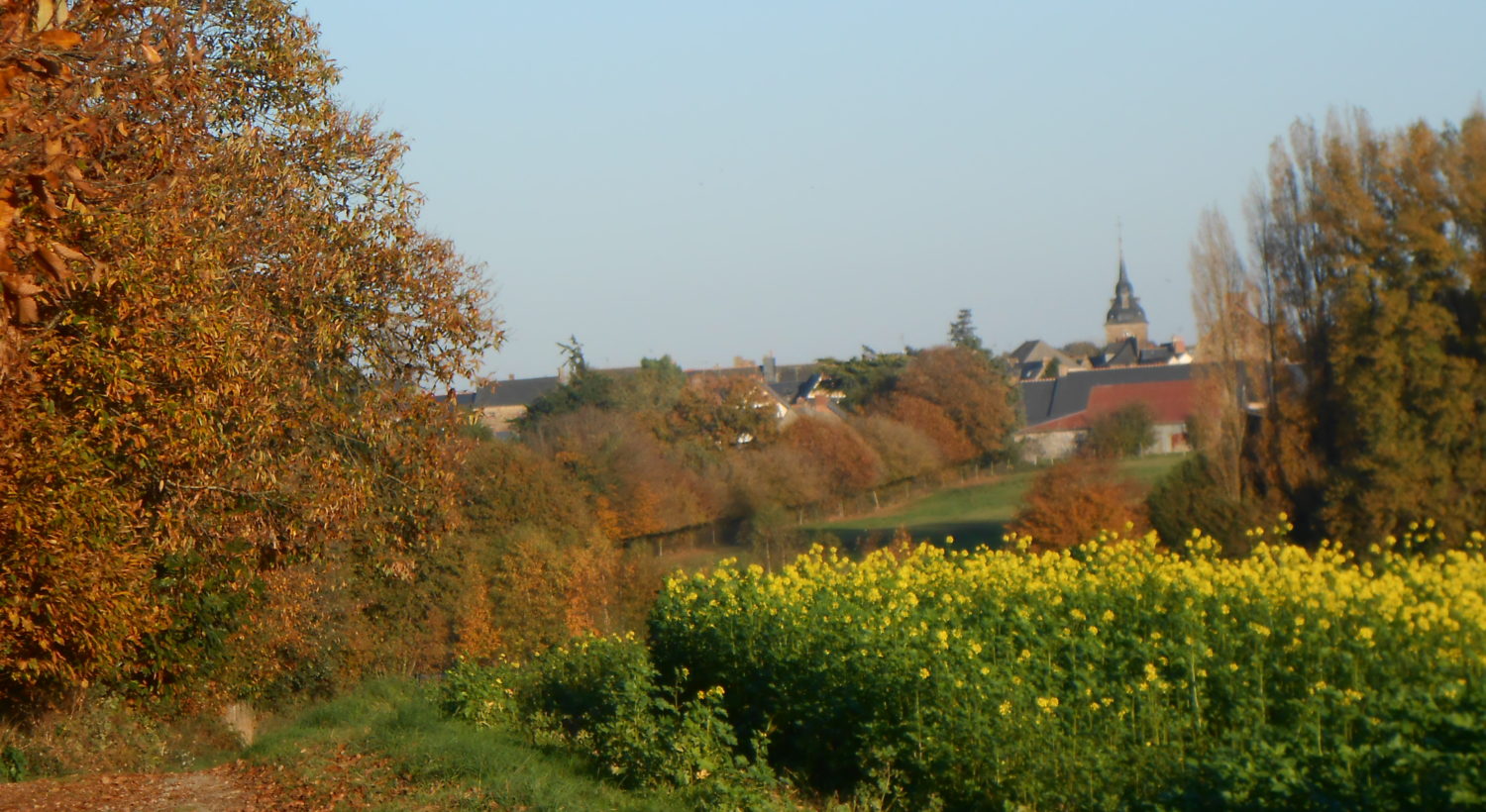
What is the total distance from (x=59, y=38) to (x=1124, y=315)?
174853 mm

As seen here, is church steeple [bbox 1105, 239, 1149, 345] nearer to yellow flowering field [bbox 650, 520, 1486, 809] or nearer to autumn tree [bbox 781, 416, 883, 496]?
autumn tree [bbox 781, 416, 883, 496]

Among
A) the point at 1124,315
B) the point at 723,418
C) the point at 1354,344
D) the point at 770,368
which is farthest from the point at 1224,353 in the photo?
the point at 1124,315

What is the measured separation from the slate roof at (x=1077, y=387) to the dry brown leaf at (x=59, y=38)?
74381mm

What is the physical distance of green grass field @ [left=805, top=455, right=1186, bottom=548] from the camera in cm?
4969

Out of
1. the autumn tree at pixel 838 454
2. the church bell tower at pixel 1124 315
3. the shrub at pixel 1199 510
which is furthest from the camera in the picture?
the church bell tower at pixel 1124 315

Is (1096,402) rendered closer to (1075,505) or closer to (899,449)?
(899,449)

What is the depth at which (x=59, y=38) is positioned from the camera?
18.0ft

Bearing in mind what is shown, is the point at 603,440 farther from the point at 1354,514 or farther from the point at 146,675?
the point at 146,675

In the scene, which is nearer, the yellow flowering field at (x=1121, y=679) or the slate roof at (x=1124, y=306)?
the yellow flowering field at (x=1121, y=679)

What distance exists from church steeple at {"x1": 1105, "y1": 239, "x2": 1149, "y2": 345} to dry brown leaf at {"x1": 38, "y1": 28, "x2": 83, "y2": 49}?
17204cm

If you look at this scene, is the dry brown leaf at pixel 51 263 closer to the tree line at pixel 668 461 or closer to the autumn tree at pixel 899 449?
the tree line at pixel 668 461

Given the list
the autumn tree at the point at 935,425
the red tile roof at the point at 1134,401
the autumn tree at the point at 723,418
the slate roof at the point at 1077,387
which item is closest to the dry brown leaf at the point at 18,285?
the autumn tree at the point at 723,418

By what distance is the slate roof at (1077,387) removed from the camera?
80562mm

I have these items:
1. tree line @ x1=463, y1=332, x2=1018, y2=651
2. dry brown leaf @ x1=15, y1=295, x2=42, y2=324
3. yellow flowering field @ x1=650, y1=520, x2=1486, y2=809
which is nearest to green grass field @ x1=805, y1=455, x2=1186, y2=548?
tree line @ x1=463, y1=332, x2=1018, y2=651
